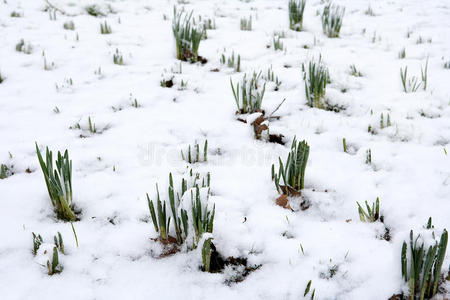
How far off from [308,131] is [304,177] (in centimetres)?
64

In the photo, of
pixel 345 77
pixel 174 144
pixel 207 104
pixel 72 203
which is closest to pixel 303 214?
pixel 174 144

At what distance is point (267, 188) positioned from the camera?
2109 millimetres

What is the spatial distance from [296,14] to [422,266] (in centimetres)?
444

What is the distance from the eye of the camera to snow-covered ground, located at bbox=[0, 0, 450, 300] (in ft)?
5.07

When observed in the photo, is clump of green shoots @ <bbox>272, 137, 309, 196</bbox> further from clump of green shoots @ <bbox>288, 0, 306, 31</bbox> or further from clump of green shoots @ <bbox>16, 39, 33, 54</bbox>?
clump of green shoots @ <bbox>16, 39, 33, 54</bbox>

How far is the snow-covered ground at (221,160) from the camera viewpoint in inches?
60.8

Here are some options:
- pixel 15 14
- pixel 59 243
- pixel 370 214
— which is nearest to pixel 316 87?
pixel 370 214

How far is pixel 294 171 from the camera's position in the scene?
2.01 m

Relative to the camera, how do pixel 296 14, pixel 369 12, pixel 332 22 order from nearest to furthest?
pixel 332 22
pixel 296 14
pixel 369 12

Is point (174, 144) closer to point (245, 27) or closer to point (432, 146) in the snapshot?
point (432, 146)

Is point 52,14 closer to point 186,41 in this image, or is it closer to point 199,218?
point 186,41

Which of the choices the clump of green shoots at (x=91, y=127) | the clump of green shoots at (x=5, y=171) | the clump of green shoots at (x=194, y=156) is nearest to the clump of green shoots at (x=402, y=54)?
the clump of green shoots at (x=194, y=156)

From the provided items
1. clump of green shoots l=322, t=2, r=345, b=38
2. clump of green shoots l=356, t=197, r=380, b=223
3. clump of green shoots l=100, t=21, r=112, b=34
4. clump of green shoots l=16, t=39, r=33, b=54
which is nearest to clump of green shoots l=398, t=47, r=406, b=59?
clump of green shoots l=322, t=2, r=345, b=38

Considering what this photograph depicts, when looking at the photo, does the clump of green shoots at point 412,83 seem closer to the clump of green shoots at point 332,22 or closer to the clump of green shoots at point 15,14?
the clump of green shoots at point 332,22
